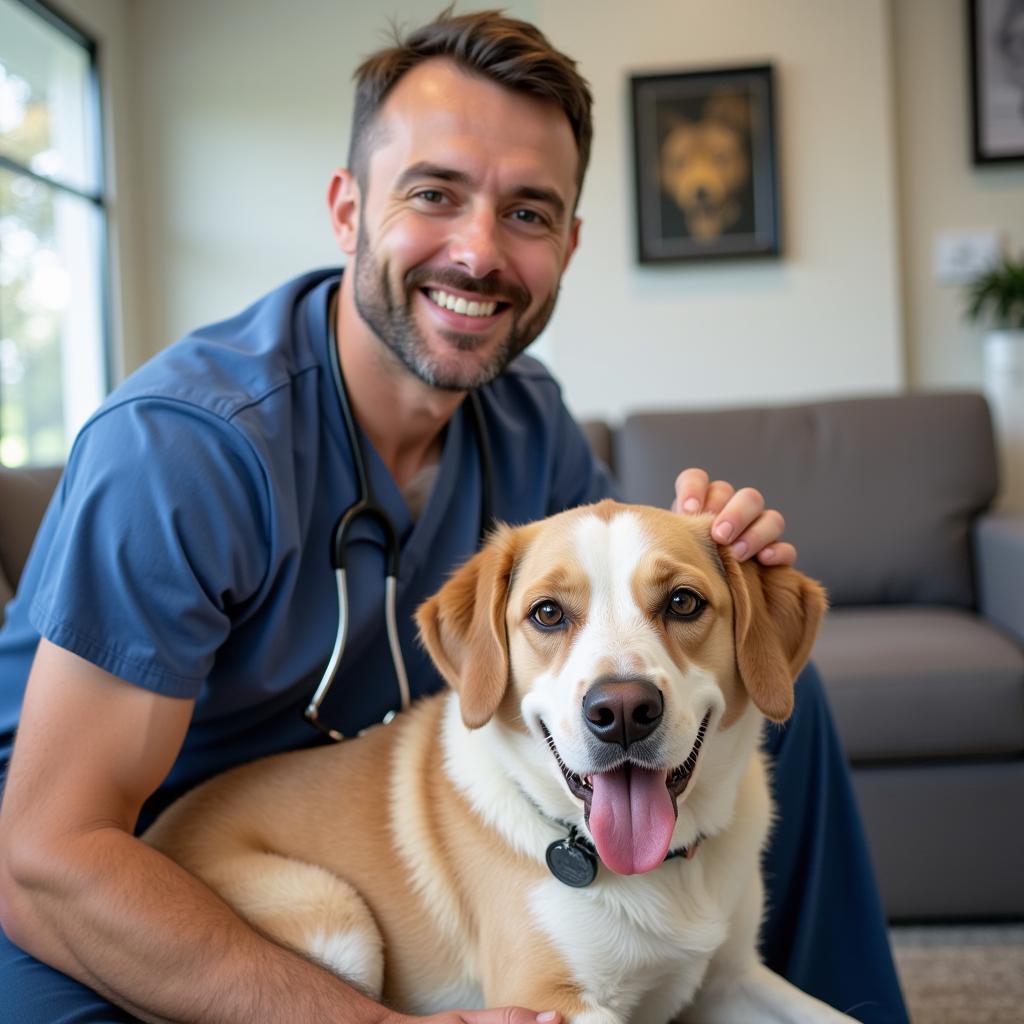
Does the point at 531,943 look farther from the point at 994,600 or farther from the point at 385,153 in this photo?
the point at 994,600

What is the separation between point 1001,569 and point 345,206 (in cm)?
201

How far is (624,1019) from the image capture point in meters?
1.26

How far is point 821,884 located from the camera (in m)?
1.62

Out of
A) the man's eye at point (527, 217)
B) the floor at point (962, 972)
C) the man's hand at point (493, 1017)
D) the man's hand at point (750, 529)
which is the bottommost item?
the floor at point (962, 972)

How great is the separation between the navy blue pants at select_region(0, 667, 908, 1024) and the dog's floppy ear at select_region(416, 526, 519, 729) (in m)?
0.55

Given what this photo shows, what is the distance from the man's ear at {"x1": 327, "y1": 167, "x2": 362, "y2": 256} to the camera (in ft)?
5.82

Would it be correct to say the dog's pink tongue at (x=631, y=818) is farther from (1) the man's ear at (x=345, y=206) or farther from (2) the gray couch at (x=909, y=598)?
(2) the gray couch at (x=909, y=598)

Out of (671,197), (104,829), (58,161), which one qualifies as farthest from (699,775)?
(58,161)

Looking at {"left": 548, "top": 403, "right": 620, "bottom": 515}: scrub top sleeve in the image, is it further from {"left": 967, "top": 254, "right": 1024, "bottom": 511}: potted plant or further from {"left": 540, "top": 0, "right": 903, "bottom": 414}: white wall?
{"left": 967, "top": 254, "right": 1024, "bottom": 511}: potted plant

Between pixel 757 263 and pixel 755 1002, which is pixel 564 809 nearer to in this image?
pixel 755 1002

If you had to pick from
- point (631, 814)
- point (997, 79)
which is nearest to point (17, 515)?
point (631, 814)

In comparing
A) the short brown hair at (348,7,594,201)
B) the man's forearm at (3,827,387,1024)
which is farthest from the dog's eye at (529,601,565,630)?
the short brown hair at (348,7,594,201)

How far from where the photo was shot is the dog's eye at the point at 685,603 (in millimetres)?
1271

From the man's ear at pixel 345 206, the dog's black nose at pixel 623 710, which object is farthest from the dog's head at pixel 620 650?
the man's ear at pixel 345 206
